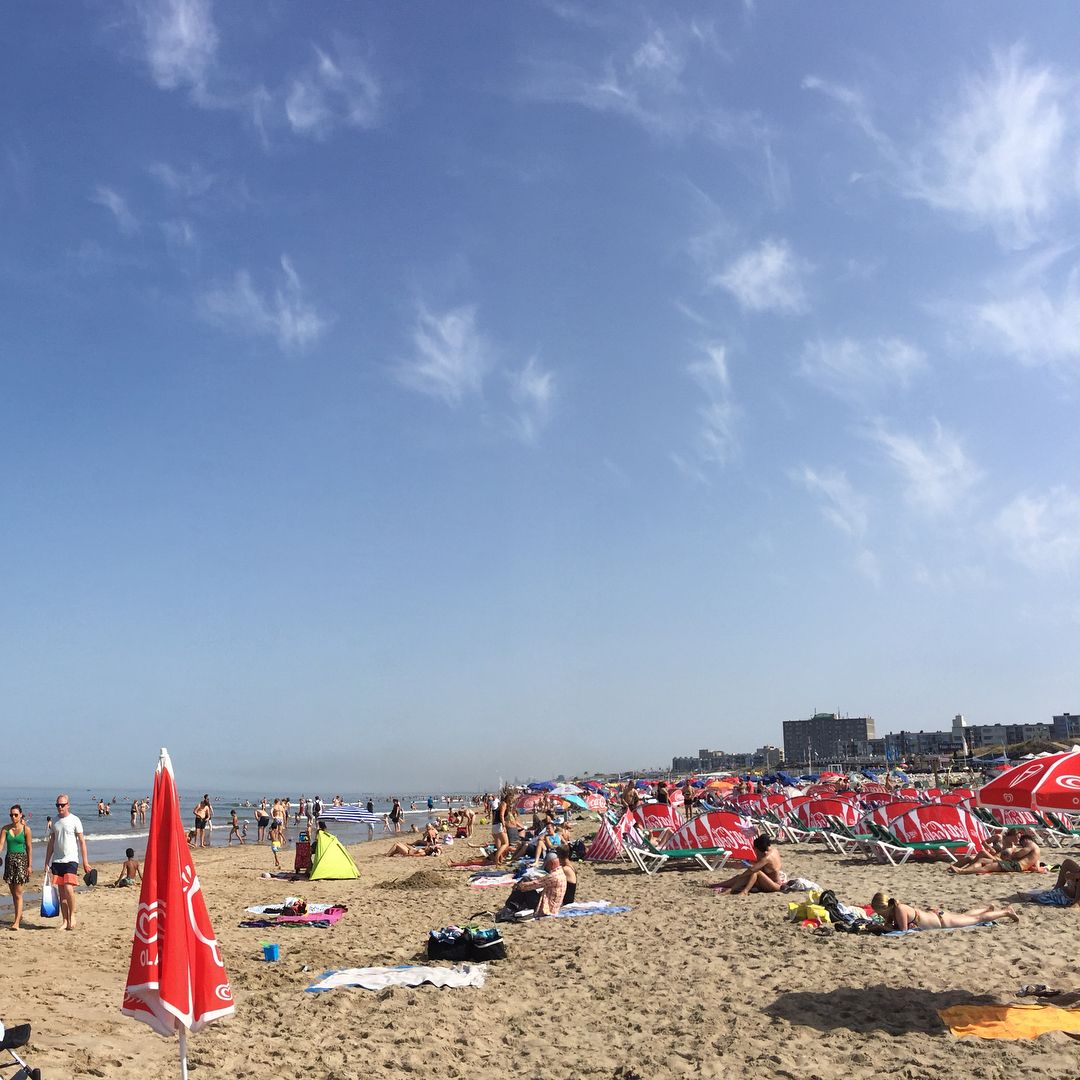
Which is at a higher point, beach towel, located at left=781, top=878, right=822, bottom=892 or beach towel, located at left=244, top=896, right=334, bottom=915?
beach towel, located at left=781, top=878, right=822, bottom=892

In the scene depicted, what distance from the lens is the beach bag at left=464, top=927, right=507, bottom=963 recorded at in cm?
812

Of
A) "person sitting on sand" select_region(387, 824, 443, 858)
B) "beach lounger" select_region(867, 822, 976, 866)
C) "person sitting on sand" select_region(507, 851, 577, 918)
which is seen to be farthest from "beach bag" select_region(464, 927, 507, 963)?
"person sitting on sand" select_region(387, 824, 443, 858)

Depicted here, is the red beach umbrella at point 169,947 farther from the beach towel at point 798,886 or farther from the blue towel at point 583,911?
the beach towel at point 798,886

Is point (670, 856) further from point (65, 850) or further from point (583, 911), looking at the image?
point (65, 850)

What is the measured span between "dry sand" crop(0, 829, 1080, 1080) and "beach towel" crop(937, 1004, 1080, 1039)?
5.7 inches

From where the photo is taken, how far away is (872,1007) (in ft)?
20.1

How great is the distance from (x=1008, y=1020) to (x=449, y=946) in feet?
15.3

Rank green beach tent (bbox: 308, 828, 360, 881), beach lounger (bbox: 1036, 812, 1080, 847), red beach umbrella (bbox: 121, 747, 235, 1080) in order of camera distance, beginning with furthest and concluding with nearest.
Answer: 1. beach lounger (bbox: 1036, 812, 1080, 847)
2. green beach tent (bbox: 308, 828, 360, 881)
3. red beach umbrella (bbox: 121, 747, 235, 1080)

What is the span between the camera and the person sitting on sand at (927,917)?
27.6 feet

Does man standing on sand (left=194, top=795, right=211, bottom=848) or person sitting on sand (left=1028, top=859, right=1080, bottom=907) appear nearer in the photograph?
person sitting on sand (left=1028, top=859, right=1080, bottom=907)

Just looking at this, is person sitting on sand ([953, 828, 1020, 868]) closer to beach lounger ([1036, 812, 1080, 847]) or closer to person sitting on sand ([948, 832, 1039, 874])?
person sitting on sand ([948, 832, 1039, 874])

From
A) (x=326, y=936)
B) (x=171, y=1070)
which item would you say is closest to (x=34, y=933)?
(x=326, y=936)

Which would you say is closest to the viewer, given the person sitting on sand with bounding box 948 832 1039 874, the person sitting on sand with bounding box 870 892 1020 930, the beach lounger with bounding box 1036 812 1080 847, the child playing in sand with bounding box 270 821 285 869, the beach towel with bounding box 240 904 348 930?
the person sitting on sand with bounding box 870 892 1020 930

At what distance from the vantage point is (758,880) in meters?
11.5
